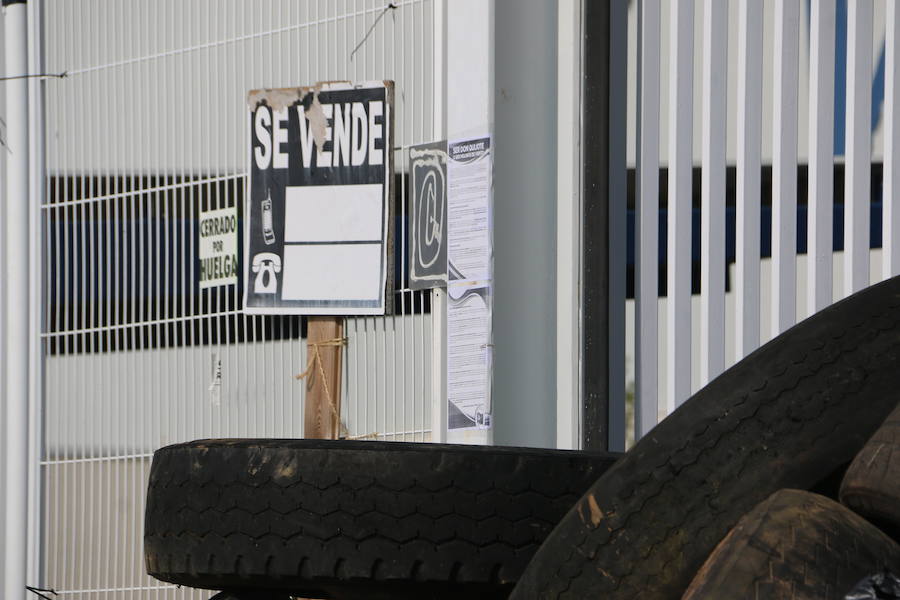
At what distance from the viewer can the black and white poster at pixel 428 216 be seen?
3814 millimetres

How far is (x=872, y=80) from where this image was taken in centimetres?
333

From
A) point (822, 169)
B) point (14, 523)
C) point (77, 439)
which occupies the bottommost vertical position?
point (14, 523)

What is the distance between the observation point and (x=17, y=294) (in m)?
5.14

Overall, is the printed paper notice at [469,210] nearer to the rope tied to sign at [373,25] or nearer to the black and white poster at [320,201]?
the black and white poster at [320,201]

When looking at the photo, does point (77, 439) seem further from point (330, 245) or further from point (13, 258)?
point (330, 245)

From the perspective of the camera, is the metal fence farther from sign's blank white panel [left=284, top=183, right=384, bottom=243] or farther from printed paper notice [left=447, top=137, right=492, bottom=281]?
printed paper notice [left=447, top=137, right=492, bottom=281]

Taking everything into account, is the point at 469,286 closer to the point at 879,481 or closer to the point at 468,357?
the point at 468,357

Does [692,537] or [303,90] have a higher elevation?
[303,90]

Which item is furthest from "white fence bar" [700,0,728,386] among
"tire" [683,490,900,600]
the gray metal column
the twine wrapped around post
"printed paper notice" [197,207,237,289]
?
"tire" [683,490,900,600]

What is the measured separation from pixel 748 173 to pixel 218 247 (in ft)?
6.42

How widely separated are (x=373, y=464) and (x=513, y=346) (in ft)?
5.56

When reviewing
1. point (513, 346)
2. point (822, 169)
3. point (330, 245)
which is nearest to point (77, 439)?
point (330, 245)

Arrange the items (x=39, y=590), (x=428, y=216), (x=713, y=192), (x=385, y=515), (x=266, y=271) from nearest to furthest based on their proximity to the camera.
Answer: (x=385, y=515) → (x=713, y=192) → (x=428, y=216) → (x=266, y=271) → (x=39, y=590)

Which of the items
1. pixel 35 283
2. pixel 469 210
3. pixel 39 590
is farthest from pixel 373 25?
pixel 39 590
